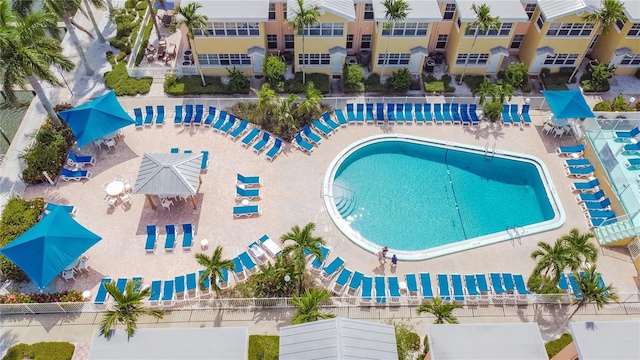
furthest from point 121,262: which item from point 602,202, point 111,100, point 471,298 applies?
point 602,202

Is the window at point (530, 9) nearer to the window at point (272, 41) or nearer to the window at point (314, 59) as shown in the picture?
the window at point (314, 59)

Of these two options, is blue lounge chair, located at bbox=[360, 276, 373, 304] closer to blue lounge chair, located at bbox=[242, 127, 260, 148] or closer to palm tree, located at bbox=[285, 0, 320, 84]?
blue lounge chair, located at bbox=[242, 127, 260, 148]

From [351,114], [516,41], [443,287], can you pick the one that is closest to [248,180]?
[351,114]

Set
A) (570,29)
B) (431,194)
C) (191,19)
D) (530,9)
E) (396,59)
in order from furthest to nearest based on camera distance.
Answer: (396,59) < (530,9) < (570,29) < (191,19) < (431,194)

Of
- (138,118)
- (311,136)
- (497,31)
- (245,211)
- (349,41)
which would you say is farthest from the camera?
(349,41)

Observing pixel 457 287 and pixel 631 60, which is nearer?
pixel 457 287

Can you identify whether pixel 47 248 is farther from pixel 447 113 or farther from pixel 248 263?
pixel 447 113
